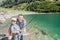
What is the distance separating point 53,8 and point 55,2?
213 cm

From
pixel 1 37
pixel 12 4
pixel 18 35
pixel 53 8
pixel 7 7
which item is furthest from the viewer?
pixel 53 8

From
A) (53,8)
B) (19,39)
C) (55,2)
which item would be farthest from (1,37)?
(55,2)

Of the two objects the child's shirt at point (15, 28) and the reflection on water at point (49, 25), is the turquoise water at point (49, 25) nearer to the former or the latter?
the reflection on water at point (49, 25)

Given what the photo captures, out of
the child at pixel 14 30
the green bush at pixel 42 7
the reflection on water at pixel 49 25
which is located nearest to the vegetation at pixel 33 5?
the green bush at pixel 42 7

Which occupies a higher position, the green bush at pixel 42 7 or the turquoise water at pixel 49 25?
the turquoise water at pixel 49 25

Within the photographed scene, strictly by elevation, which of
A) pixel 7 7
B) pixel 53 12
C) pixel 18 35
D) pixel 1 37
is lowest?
pixel 53 12

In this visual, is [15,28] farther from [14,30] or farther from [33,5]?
[33,5]

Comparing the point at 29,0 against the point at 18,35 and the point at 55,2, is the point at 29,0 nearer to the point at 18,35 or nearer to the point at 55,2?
the point at 55,2

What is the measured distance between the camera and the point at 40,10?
30250 millimetres

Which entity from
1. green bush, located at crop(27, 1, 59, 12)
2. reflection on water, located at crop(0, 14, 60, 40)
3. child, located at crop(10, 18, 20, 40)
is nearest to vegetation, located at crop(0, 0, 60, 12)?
green bush, located at crop(27, 1, 59, 12)

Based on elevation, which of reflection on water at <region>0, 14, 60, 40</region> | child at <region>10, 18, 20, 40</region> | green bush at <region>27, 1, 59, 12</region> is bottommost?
green bush at <region>27, 1, 59, 12</region>

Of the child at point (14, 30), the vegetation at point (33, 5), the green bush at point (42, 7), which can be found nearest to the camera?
the child at point (14, 30)

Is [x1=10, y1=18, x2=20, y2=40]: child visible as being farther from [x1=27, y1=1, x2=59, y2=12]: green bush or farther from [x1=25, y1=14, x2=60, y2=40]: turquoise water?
[x1=27, y1=1, x2=59, y2=12]: green bush

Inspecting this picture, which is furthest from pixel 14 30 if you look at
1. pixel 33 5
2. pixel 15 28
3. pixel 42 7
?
pixel 42 7
